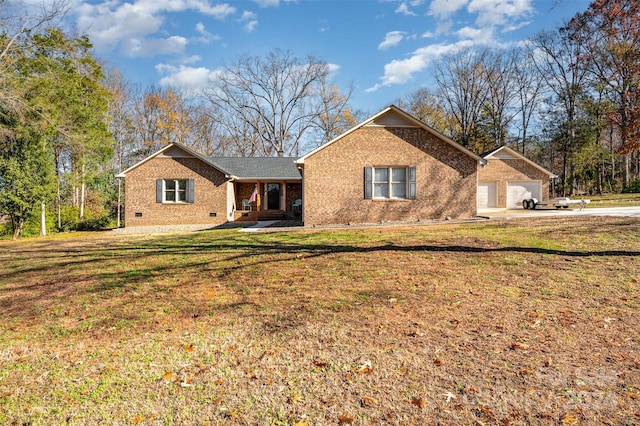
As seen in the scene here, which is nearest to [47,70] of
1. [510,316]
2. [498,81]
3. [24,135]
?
[24,135]

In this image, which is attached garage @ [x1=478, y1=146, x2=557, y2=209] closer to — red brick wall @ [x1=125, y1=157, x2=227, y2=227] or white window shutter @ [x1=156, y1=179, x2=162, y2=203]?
red brick wall @ [x1=125, y1=157, x2=227, y2=227]

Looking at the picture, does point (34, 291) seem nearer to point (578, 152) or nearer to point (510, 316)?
point (510, 316)

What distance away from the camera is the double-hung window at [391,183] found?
16016 mm

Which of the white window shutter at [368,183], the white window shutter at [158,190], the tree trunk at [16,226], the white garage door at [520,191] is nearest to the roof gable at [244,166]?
the white window shutter at [158,190]

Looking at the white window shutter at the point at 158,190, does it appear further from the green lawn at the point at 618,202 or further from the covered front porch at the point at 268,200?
the green lawn at the point at 618,202

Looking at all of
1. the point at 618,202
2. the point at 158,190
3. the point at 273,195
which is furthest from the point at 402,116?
the point at 618,202

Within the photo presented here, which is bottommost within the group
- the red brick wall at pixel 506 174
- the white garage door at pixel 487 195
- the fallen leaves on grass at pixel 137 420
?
the fallen leaves on grass at pixel 137 420

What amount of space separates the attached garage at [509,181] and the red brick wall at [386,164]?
10.1 metres

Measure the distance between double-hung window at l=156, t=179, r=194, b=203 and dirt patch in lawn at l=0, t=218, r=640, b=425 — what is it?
12.5 metres

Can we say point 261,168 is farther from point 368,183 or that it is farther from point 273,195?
point 368,183

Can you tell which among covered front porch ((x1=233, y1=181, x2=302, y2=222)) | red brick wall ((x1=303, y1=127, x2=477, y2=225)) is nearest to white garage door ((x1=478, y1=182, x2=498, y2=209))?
red brick wall ((x1=303, y1=127, x2=477, y2=225))

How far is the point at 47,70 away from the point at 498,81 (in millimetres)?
38896

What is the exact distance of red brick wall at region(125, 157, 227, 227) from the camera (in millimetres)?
19391

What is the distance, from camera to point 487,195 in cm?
2539
